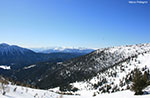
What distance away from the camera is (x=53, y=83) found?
7633 inches

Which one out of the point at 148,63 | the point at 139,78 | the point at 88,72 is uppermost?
the point at 139,78

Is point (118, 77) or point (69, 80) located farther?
point (69, 80)

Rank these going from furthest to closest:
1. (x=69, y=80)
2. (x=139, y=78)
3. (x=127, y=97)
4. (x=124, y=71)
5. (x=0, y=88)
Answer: (x=69, y=80)
(x=124, y=71)
(x=139, y=78)
(x=127, y=97)
(x=0, y=88)

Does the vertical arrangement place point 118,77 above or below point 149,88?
below

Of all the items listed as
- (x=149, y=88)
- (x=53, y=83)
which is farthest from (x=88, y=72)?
(x=149, y=88)

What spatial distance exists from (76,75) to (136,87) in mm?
188191

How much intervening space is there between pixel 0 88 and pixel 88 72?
19416 centimetres

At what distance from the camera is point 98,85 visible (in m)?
131

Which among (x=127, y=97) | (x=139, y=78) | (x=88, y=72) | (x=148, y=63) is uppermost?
(x=139, y=78)

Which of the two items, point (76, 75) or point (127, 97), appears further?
point (76, 75)

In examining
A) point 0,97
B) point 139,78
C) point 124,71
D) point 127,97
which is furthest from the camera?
point 124,71

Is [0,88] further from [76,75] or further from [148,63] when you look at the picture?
[76,75]

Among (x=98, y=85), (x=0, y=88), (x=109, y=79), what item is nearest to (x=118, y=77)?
(x=109, y=79)

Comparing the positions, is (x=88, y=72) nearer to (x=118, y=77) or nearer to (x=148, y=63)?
(x=118, y=77)
